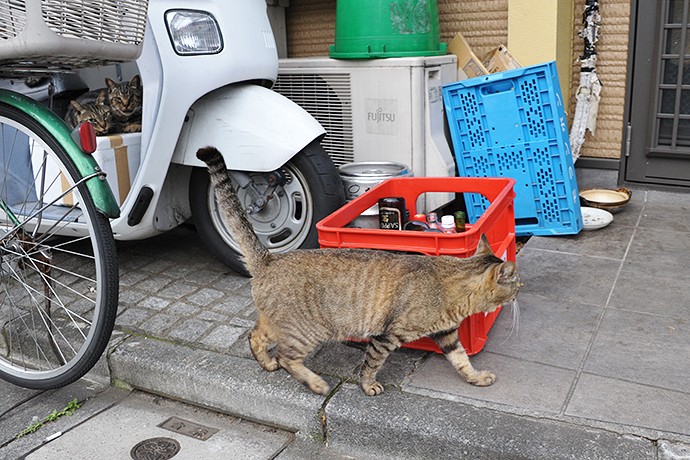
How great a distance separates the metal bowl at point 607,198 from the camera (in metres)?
4.38

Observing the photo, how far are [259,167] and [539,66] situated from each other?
1.67 metres

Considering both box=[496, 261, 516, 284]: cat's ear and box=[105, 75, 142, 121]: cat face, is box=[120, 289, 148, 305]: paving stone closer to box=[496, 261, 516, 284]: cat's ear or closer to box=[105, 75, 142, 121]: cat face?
box=[105, 75, 142, 121]: cat face

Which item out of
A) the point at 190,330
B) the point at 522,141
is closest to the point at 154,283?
the point at 190,330

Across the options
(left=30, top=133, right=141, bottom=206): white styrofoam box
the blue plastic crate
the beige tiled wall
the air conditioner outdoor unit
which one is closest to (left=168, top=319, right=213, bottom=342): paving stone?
(left=30, top=133, right=141, bottom=206): white styrofoam box

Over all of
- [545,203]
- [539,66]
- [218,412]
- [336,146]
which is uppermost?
[539,66]

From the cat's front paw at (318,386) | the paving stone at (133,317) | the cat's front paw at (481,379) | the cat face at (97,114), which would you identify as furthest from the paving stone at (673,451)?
the cat face at (97,114)

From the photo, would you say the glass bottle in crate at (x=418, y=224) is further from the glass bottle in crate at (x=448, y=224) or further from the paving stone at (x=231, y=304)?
the paving stone at (x=231, y=304)

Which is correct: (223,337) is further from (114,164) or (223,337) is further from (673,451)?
(673,451)

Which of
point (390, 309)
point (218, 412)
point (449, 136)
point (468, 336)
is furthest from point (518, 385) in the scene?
point (449, 136)

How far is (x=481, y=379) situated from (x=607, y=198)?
7.91 ft

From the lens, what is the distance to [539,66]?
3830mm

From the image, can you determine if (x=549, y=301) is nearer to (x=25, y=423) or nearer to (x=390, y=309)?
(x=390, y=309)

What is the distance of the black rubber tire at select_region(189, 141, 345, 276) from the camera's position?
341 centimetres

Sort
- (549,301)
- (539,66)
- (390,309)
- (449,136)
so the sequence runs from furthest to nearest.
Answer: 1. (449,136)
2. (539,66)
3. (549,301)
4. (390,309)
